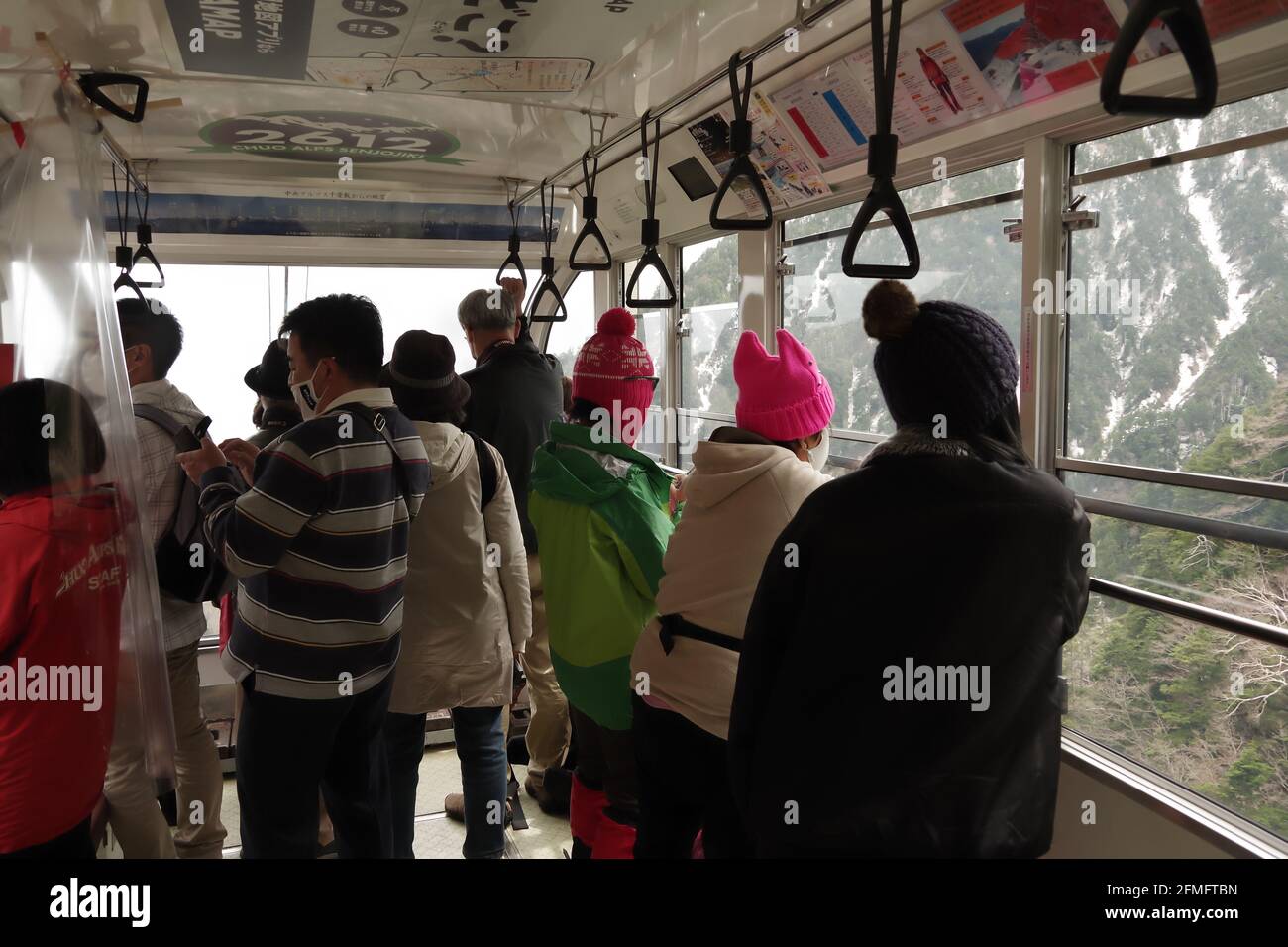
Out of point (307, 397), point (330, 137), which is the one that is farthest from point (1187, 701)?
point (330, 137)

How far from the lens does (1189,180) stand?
206cm

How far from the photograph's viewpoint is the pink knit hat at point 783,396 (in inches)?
78.5

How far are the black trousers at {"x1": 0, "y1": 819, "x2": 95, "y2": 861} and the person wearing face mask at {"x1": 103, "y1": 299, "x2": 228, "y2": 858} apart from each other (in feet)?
1.43

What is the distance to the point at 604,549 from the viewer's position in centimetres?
229

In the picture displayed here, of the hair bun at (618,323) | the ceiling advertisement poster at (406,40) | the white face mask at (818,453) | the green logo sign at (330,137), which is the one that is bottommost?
the white face mask at (818,453)

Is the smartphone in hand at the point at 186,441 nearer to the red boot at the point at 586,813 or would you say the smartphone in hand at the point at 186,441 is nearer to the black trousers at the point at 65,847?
the black trousers at the point at 65,847

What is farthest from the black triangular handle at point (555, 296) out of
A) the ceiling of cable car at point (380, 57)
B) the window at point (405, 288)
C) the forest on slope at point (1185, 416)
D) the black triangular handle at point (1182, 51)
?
the black triangular handle at point (1182, 51)

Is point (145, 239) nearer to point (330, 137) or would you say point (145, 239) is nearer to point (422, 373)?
point (330, 137)

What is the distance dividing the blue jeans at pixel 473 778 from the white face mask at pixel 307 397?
2.87 ft

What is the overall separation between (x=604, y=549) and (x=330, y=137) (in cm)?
244

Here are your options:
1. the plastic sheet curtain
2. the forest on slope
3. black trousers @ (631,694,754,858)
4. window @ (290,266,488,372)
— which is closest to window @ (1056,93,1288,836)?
the forest on slope

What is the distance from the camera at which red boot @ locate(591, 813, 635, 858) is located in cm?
233
